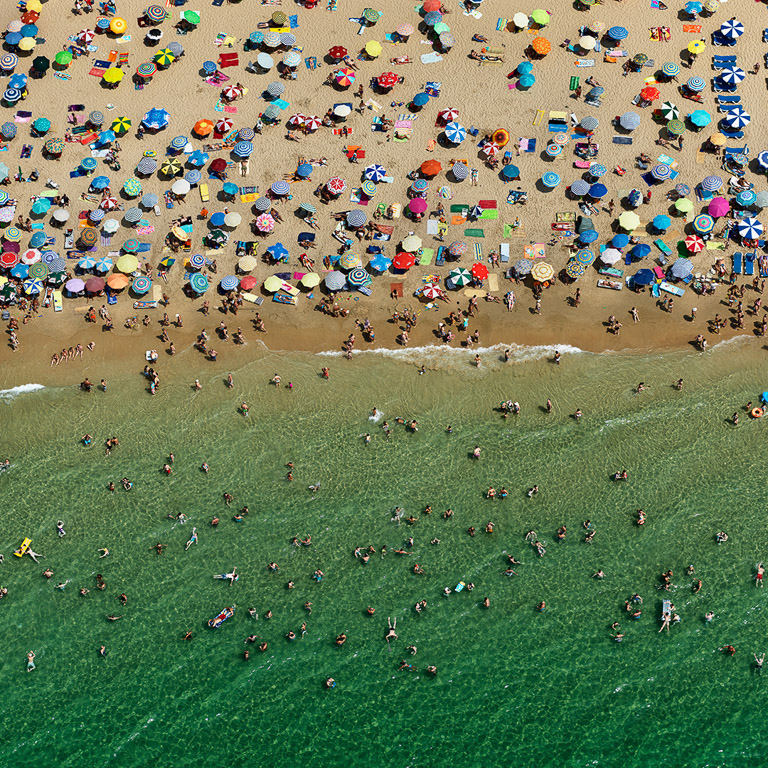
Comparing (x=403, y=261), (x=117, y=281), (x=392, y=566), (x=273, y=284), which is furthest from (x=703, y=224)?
(x=117, y=281)

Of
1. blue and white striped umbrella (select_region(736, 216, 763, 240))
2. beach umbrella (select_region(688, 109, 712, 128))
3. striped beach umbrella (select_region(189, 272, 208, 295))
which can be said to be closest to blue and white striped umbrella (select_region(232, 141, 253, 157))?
striped beach umbrella (select_region(189, 272, 208, 295))

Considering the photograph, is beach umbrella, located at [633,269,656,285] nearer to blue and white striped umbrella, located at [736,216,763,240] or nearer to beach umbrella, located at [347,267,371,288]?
blue and white striped umbrella, located at [736,216,763,240]

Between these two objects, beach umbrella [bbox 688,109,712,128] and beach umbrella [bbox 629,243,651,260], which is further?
beach umbrella [bbox 688,109,712,128]

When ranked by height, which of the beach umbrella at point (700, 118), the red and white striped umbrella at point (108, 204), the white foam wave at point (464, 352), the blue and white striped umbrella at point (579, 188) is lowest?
the white foam wave at point (464, 352)

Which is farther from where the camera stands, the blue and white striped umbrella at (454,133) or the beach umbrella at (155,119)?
the beach umbrella at (155,119)

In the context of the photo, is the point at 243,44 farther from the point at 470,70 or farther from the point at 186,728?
the point at 186,728

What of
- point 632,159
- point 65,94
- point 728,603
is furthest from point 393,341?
point 65,94

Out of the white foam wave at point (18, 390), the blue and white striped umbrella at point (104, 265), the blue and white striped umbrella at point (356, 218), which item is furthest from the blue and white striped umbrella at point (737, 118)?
the white foam wave at point (18, 390)

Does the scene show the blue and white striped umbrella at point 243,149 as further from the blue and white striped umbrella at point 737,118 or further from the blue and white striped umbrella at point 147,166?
the blue and white striped umbrella at point 737,118
